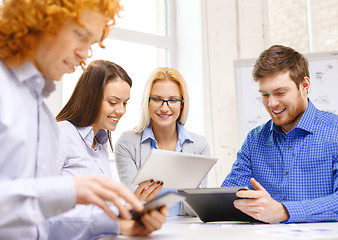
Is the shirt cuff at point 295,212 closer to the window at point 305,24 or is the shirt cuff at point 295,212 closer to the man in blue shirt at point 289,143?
the man in blue shirt at point 289,143

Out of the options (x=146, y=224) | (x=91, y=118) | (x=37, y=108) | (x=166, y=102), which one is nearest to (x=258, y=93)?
(x=166, y=102)

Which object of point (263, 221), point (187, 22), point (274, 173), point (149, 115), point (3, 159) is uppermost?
point (187, 22)

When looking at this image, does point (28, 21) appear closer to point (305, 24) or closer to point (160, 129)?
point (160, 129)

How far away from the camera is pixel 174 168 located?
153 centimetres

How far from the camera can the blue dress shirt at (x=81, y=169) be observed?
1.15 meters

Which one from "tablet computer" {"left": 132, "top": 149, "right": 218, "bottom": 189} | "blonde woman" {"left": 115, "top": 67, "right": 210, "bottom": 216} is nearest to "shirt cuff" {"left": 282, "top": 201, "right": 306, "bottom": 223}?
"tablet computer" {"left": 132, "top": 149, "right": 218, "bottom": 189}

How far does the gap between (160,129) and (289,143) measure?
2.73 feet

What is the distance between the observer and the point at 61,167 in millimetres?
1572

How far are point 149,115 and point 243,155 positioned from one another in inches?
25.4

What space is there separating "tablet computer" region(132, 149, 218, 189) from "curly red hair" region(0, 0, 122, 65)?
0.55 m

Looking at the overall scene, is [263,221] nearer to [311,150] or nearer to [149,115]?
[311,150]

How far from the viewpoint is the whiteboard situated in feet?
9.86

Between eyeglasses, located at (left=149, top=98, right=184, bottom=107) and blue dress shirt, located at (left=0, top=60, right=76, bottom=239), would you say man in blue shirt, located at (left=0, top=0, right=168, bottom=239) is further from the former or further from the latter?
eyeglasses, located at (left=149, top=98, right=184, bottom=107)

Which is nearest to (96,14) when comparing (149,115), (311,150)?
(311,150)
